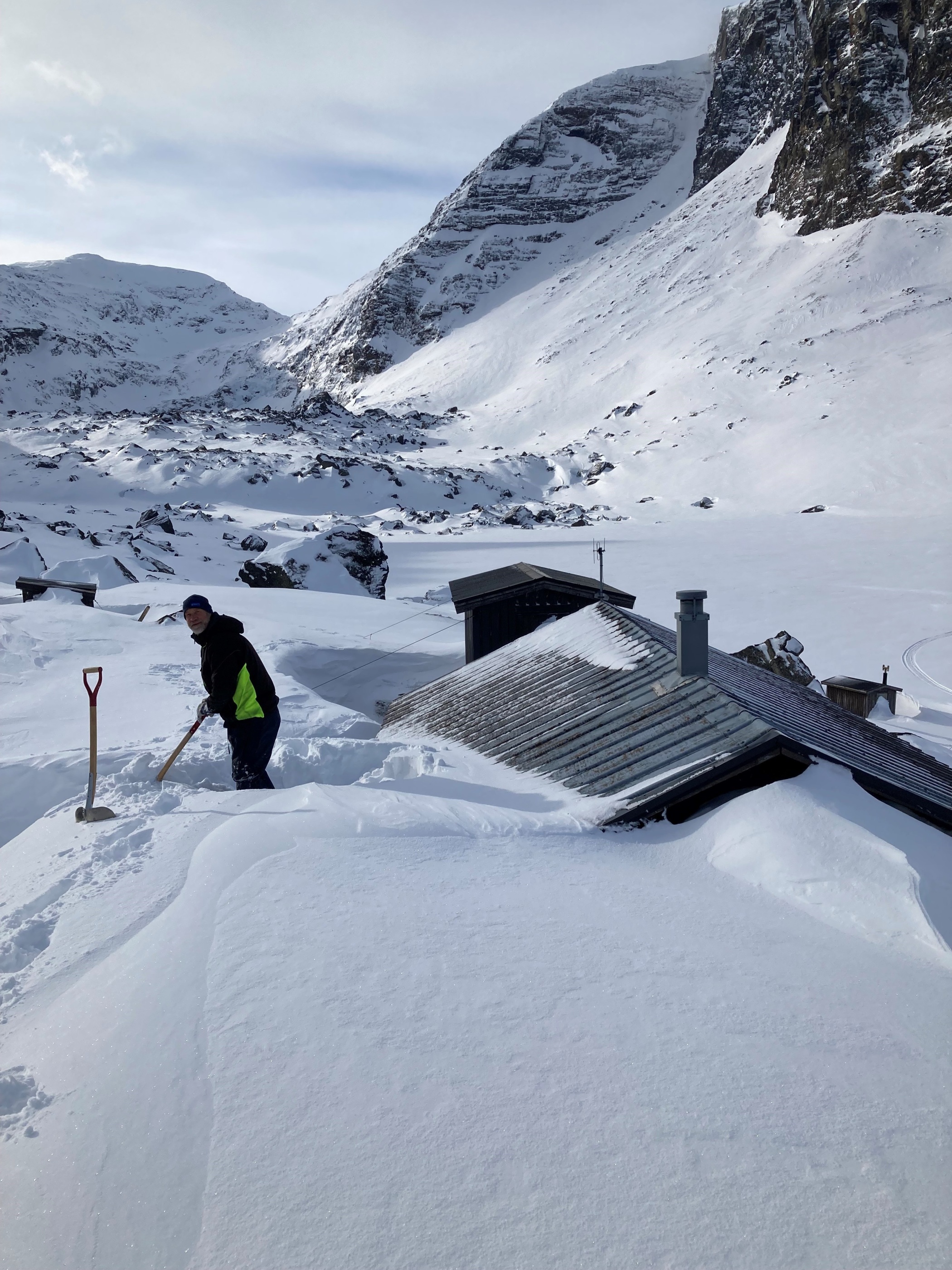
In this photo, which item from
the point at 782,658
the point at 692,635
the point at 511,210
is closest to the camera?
the point at 692,635

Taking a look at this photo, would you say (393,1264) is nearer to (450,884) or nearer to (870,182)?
(450,884)

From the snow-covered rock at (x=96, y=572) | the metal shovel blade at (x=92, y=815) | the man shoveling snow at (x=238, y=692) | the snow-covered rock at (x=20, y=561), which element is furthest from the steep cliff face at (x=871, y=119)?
the metal shovel blade at (x=92, y=815)

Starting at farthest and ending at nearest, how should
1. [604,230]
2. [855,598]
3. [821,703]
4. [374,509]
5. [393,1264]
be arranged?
[604,230], [374,509], [855,598], [821,703], [393,1264]

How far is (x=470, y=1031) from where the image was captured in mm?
2738

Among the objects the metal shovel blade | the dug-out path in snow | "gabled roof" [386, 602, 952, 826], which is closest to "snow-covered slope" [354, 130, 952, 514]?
"gabled roof" [386, 602, 952, 826]

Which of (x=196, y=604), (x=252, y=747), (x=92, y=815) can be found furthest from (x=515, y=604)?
(x=92, y=815)

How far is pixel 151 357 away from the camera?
442ft

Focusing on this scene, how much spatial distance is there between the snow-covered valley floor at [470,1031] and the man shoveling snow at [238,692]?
585 millimetres

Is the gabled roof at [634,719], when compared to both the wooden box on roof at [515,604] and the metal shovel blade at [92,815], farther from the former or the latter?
the metal shovel blade at [92,815]

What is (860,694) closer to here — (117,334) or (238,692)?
(238,692)

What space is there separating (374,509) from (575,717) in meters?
40.9

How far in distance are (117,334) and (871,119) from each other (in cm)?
12588

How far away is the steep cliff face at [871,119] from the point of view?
5678 centimetres

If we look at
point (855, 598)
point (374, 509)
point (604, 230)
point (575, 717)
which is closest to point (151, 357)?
point (604, 230)
